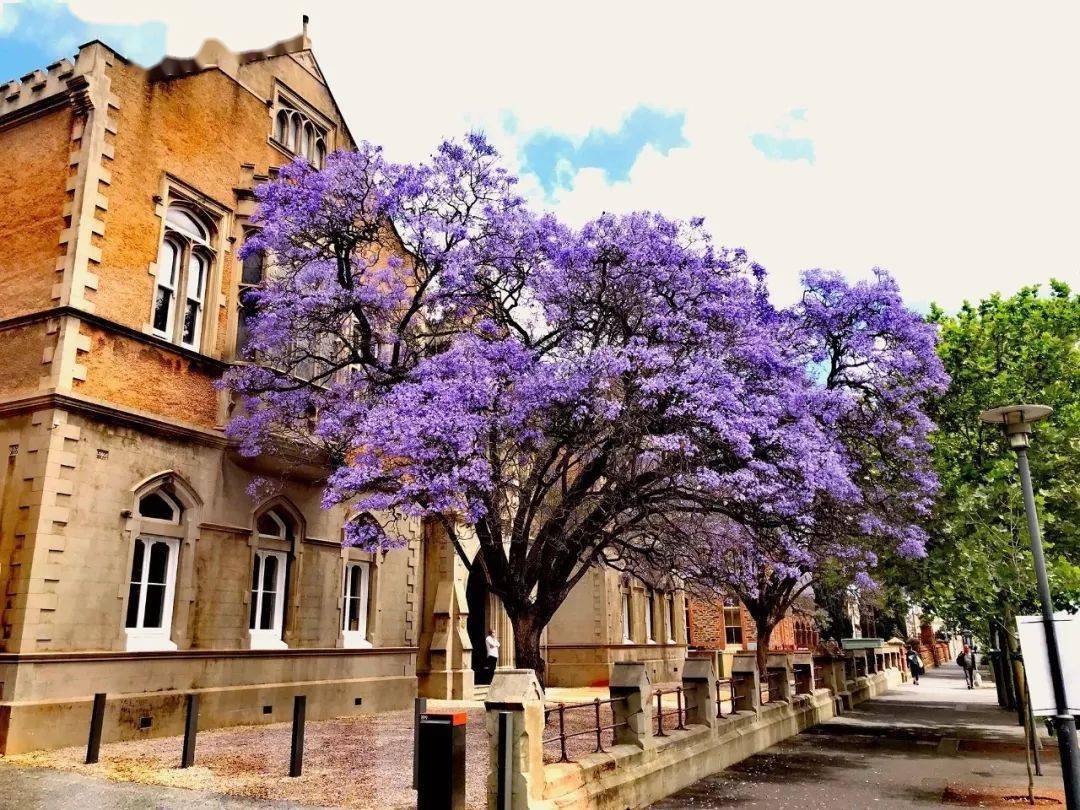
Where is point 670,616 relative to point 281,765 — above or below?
above

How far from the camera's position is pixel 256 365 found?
54.8ft

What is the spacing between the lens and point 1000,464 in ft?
61.0

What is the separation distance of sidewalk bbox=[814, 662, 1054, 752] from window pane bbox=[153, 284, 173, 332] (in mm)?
18881

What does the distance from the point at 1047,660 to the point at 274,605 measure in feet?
48.2

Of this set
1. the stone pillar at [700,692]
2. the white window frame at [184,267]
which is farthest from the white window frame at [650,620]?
the white window frame at [184,267]

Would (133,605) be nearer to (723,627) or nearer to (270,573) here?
Result: (270,573)

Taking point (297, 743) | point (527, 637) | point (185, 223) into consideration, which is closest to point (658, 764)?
point (527, 637)

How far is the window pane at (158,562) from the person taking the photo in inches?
596

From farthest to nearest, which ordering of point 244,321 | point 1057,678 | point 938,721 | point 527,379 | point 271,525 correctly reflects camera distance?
point 938,721 → point 271,525 → point 244,321 → point 527,379 → point 1057,678

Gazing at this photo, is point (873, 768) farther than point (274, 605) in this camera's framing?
No

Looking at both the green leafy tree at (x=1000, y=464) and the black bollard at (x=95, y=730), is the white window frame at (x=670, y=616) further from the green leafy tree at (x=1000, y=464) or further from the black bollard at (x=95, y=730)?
the black bollard at (x=95, y=730)

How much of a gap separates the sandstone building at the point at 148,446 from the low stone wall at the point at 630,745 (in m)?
6.79

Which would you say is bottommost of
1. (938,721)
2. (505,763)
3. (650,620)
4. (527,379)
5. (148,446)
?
(938,721)

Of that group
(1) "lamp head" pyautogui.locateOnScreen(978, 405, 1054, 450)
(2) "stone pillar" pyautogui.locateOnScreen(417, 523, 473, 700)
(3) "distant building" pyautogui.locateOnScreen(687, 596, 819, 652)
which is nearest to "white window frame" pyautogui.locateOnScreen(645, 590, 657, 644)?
(3) "distant building" pyautogui.locateOnScreen(687, 596, 819, 652)
